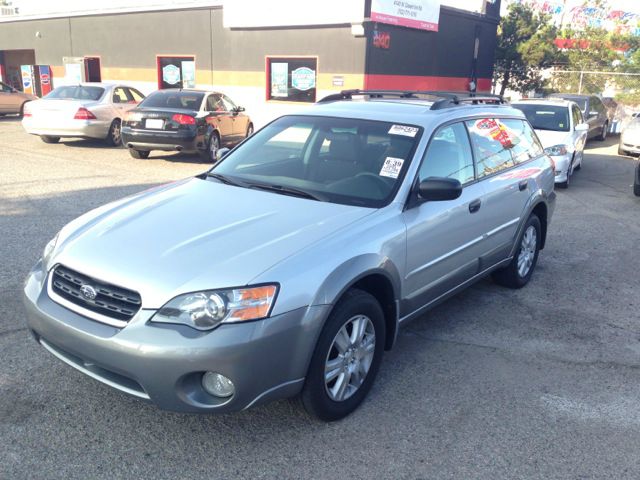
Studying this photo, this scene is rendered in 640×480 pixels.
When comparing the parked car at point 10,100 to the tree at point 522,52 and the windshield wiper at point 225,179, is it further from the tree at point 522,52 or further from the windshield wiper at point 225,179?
the tree at point 522,52

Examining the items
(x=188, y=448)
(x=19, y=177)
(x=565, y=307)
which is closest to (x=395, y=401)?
(x=188, y=448)

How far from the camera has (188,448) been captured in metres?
3.18

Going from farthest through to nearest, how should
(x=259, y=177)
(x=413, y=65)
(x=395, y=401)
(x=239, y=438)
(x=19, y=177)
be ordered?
(x=413, y=65) → (x=19, y=177) → (x=259, y=177) → (x=395, y=401) → (x=239, y=438)

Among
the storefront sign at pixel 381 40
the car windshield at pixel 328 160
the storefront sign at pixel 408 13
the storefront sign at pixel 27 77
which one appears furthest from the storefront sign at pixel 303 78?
the car windshield at pixel 328 160

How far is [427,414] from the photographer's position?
11.9ft

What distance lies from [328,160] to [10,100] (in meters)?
20.3

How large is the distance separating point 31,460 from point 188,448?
76 centimetres

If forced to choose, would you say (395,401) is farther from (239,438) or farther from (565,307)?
(565,307)

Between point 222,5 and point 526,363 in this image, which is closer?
point 526,363

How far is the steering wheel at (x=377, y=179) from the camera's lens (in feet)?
13.0

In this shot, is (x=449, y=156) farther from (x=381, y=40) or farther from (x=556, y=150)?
(x=381, y=40)

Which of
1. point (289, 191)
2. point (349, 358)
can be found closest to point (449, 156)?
point (289, 191)

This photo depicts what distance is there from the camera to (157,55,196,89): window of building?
21.9m

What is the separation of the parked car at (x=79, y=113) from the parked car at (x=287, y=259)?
9.95 metres
